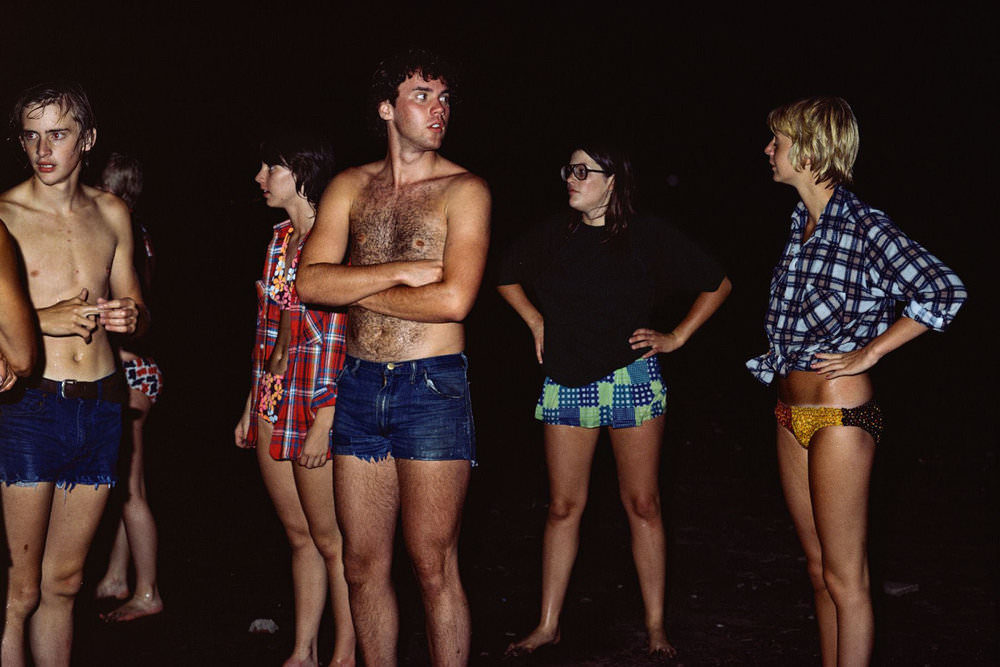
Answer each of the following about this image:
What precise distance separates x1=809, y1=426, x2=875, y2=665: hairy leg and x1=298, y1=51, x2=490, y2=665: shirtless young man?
131 cm

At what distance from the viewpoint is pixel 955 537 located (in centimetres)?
725

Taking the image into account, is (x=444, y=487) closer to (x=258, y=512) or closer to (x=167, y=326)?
(x=258, y=512)

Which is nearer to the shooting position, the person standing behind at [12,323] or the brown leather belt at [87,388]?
the person standing behind at [12,323]

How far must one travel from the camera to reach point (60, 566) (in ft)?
12.5

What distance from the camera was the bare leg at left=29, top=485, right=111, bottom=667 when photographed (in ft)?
12.5

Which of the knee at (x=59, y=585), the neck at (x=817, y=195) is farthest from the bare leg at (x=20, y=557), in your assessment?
the neck at (x=817, y=195)

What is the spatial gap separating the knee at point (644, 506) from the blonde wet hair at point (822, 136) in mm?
1841

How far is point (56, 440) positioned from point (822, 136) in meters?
3.05

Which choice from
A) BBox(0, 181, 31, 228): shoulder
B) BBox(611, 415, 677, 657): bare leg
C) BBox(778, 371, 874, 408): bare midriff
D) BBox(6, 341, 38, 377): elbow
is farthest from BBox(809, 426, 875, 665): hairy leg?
BBox(0, 181, 31, 228): shoulder

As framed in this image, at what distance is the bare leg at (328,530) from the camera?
4359 millimetres

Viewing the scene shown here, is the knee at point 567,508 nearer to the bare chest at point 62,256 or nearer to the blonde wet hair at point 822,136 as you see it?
the blonde wet hair at point 822,136

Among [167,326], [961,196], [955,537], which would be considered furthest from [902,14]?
[167,326]

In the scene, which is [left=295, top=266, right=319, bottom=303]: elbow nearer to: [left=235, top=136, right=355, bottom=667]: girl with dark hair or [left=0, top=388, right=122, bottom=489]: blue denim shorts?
[left=235, top=136, right=355, bottom=667]: girl with dark hair

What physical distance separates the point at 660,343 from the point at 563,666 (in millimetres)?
1651
